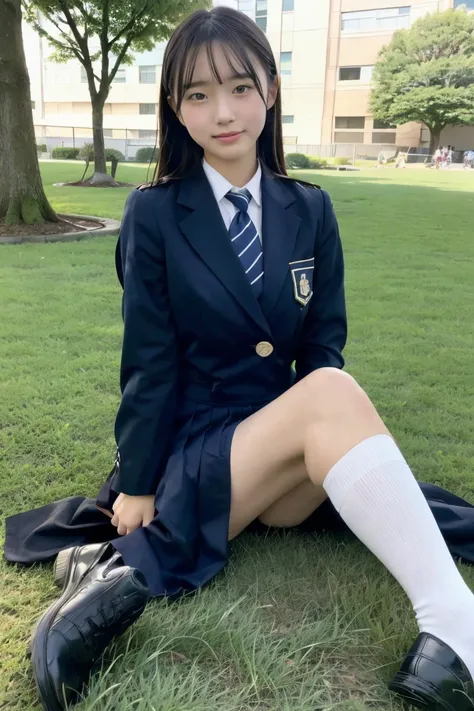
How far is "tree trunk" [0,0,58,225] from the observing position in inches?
293

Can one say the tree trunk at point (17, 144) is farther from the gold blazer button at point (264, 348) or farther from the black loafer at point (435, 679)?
the black loafer at point (435, 679)

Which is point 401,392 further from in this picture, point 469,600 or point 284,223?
point 469,600

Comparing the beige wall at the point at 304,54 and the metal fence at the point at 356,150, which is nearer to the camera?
the metal fence at the point at 356,150

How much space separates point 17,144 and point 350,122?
38543 millimetres

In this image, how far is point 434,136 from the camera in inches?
1548

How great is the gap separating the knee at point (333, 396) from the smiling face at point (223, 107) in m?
0.65

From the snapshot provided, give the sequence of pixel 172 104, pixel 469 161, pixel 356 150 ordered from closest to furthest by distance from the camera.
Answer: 1. pixel 172 104
2. pixel 469 161
3. pixel 356 150

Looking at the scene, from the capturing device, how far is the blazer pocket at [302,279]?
1.84m

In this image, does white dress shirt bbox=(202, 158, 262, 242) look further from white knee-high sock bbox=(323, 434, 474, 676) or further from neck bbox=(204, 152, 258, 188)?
white knee-high sock bbox=(323, 434, 474, 676)

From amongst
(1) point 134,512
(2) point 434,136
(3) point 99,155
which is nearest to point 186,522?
(1) point 134,512

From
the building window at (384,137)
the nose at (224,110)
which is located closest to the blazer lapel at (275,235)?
the nose at (224,110)

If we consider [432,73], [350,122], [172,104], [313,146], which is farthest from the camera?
[350,122]

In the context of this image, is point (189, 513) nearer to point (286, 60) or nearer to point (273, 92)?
point (273, 92)

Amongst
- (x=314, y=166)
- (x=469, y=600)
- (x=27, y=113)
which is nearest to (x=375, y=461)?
(x=469, y=600)
